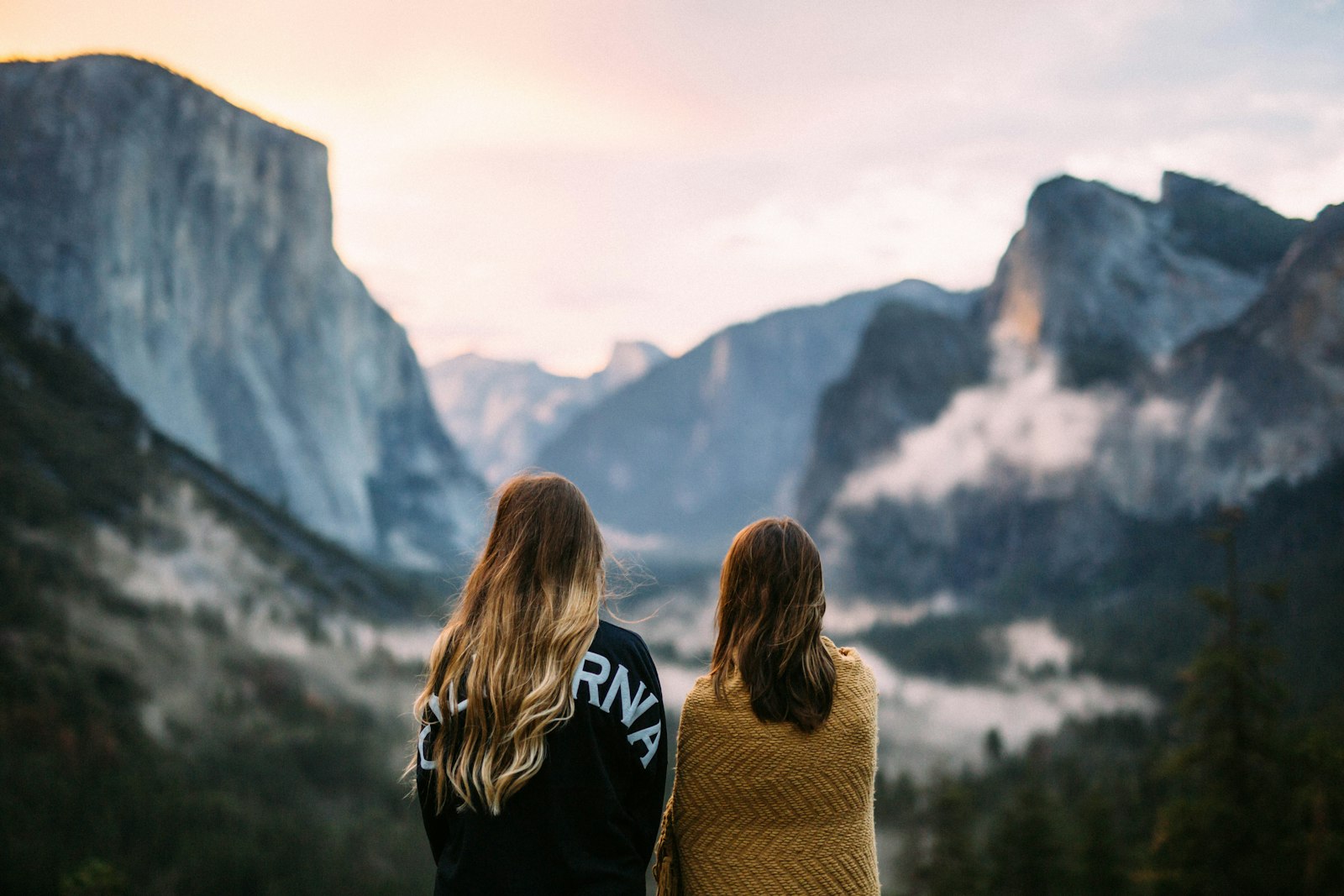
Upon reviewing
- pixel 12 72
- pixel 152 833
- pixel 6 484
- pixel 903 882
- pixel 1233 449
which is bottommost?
pixel 903 882

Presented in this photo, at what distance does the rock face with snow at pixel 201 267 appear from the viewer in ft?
295

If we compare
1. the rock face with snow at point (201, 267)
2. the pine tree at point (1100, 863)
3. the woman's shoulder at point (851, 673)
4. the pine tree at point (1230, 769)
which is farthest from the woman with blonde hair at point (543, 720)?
the rock face with snow at point (201, 267)

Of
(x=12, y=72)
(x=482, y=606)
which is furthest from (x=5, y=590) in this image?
(x=12, y=72)

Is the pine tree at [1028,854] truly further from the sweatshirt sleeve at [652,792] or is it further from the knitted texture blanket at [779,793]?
the sweatshirt sleeve at [652,792]

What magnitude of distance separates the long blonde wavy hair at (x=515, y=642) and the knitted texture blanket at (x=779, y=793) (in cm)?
78

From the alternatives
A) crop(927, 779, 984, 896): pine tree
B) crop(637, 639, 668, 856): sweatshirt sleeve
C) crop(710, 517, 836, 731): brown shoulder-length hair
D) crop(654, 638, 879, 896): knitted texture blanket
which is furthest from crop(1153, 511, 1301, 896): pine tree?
crop(637, 639, 668, 856): sweatshirt sleeve

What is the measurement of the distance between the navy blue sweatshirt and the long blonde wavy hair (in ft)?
0.30

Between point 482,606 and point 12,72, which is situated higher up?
point 12,72

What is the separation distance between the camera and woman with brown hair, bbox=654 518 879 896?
4.65 meters

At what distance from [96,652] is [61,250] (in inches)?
2221

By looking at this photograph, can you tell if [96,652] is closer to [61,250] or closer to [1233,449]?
[61,250]

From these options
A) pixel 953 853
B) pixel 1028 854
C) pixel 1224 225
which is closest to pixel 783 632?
pixel 953 853

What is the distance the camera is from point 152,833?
35750mm

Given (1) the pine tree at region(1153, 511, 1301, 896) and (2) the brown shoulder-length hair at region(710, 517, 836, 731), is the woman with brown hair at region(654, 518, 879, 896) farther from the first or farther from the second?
(1) the pine tree at region(1153, 511, 1301, 896)
